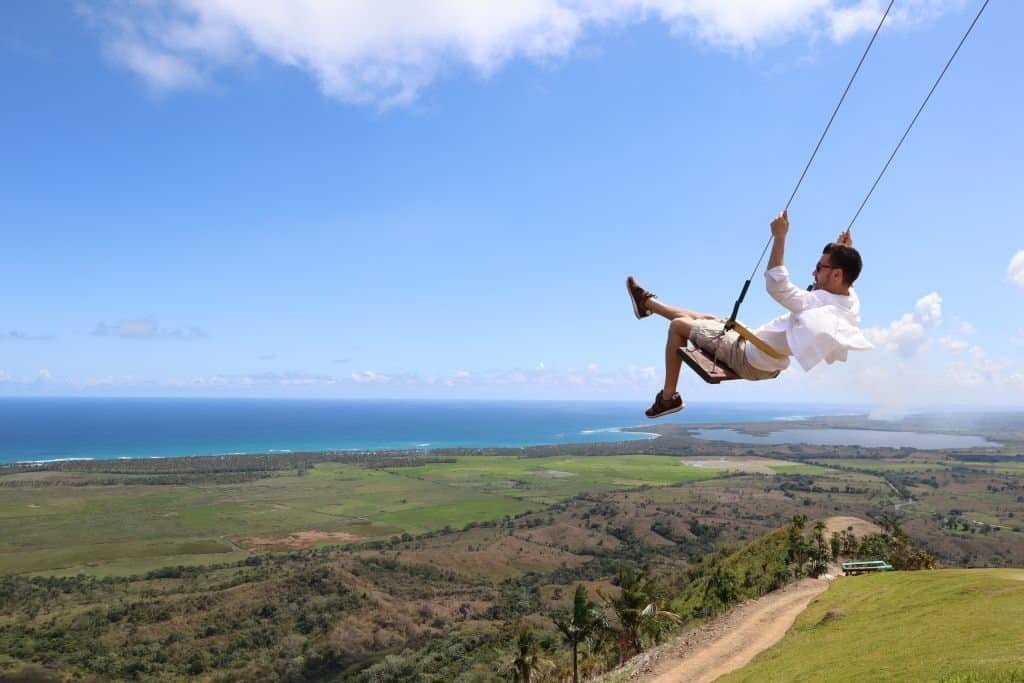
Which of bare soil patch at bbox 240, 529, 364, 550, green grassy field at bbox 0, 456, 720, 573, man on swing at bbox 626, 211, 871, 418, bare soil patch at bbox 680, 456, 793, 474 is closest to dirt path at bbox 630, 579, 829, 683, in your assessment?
man on swing at bbox 626, 211, 871, 418

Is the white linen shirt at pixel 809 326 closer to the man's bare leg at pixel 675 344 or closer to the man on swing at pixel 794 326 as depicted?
the man on swing at pixel 794 326

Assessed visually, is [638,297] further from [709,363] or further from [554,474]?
[554,474]

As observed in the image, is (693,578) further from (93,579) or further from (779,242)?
(93,579)

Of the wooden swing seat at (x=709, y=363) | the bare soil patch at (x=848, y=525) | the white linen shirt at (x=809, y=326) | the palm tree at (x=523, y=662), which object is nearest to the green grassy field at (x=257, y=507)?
the bare soil patch at (x=848, y=525)

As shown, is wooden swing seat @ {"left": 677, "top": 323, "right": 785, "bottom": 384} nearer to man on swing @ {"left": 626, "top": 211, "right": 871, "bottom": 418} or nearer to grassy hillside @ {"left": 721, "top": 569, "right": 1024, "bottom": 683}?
man on swing @ {"left": 626, "top": 211, "right": 871, "bottom": 418}

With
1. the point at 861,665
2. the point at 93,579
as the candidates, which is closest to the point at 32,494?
the point at 93,579

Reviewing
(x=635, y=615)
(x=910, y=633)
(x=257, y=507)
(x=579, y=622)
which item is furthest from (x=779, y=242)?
(x=257, y=507)
